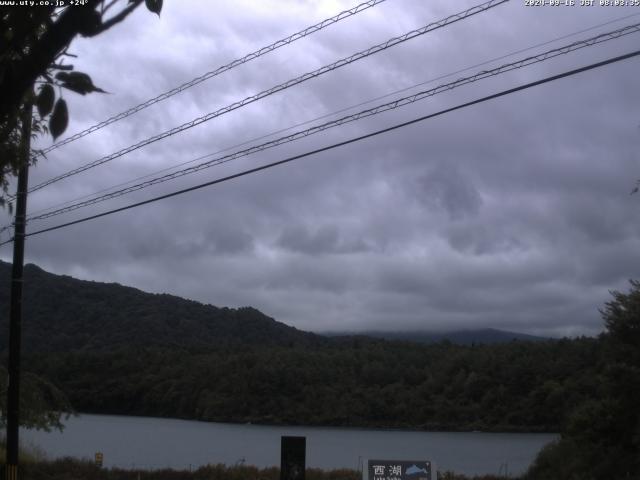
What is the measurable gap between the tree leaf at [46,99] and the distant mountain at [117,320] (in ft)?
129

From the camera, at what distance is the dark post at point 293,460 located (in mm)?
16391

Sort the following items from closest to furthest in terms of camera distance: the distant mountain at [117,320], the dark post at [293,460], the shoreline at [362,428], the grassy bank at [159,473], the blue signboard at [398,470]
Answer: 1. the blue signboard at [398,470]
2. the dark post at [293,460]
3. the grassy bank at [159,473]
4. the shoreline at [362,428]
5. the distant mountain at [117,320]

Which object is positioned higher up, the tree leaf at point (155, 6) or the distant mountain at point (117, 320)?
the distant mountain at point (117, 320)

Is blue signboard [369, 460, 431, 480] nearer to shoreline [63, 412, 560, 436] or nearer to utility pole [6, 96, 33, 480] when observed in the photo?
utility pole [6, 96, 33, 480]

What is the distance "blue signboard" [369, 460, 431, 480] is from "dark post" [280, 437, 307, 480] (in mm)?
1907

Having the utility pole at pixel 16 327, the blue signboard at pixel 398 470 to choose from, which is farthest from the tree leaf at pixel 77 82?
the utility pole at pixel 16 327

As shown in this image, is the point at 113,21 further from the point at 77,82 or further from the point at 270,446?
the point at 270,446

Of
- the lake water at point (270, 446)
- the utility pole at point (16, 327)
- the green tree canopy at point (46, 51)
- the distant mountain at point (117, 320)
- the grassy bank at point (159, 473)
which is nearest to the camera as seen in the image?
the green tree canopy at point (46, 51)

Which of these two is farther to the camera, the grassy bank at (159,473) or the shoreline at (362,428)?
the shoreline at (362,428)

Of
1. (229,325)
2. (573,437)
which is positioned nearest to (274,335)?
(229,325)

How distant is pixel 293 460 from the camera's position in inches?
647

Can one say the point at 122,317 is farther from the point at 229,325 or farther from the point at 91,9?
the point at 91,9

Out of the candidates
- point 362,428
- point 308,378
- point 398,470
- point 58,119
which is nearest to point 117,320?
point 308,378

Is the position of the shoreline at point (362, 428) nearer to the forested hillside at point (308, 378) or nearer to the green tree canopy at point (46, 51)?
the forested hillside at point (308, 378)
